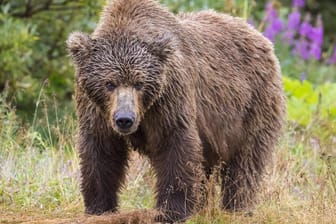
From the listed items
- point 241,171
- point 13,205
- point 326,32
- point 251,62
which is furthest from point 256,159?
point 326,32

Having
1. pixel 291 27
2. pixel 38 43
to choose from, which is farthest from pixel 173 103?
pixel 291 27

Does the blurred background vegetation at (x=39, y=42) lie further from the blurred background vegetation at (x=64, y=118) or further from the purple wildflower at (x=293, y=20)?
the purple wildflower at (x=293, y=20)

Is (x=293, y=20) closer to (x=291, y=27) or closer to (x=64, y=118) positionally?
(x=291, y=27)

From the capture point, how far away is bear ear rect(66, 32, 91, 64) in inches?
259

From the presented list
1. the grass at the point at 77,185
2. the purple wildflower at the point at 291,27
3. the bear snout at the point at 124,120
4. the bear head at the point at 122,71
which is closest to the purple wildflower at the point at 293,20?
the purple wildflower at the point at 291,27

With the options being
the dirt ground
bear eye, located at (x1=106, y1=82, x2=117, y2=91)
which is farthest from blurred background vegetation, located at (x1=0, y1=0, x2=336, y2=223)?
bear eye, located at (x1=106, y1=82, x2=117, y2=91)

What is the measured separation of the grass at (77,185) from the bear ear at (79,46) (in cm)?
102

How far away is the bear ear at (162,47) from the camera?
21.6 ft

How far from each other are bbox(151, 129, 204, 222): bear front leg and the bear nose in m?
0.46

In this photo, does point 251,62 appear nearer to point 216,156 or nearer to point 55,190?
point 216,156

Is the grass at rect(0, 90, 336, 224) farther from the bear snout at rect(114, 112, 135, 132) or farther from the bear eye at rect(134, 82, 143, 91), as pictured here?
the bear eye at rect(134, 82, 143, 91)

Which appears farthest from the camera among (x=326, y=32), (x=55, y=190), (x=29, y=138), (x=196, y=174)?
(x=326, y=32)

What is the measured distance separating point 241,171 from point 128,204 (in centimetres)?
92

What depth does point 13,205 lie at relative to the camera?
7496 mm
